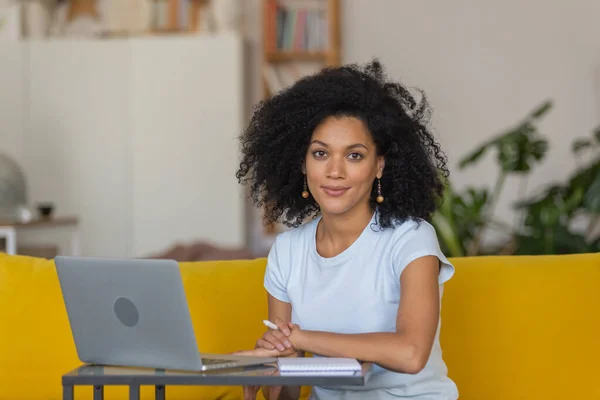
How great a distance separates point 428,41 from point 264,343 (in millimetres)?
4112

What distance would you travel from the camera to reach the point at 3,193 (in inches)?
157

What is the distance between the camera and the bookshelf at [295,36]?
547 cm

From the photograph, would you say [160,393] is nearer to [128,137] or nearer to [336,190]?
[336,190]

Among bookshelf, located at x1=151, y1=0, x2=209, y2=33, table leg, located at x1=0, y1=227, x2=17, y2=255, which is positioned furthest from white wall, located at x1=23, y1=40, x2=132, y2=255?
table leg, located at x1=0, y1=227, x2=17, y2=255

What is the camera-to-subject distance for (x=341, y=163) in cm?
184

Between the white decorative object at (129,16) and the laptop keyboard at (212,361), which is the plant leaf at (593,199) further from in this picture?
the white decorative object at (129,16)

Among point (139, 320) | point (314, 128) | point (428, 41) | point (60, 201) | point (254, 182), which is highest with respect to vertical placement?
point (428, 41)

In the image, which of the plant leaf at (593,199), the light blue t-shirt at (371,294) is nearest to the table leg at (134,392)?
the light blue t-shirt at (371,294)

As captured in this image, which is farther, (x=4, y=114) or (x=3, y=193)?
(x=4, y=114)

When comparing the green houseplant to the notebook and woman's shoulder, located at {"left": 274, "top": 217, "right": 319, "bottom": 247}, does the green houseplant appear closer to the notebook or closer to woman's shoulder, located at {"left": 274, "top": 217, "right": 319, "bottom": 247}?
woman's shoulder, located at {"left": 274, "top": 217, "right": 319, "bottom": 247}

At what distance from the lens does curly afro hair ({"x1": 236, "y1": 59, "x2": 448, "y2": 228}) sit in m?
1.89

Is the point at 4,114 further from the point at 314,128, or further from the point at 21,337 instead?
the point at 314,128

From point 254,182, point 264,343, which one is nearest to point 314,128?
point 254,182

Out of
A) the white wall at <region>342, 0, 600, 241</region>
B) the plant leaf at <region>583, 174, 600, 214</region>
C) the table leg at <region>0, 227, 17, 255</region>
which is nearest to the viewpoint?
the plant leaf at <region>583, 174, 600, 214</region>
